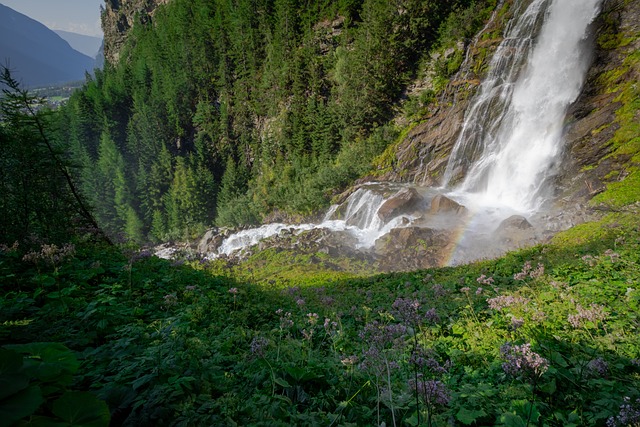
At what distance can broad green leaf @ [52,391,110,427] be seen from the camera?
0.85 meters

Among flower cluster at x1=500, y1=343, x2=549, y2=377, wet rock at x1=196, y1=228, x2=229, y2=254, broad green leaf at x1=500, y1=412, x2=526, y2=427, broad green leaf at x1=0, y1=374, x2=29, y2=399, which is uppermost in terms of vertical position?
broad green leaf at x1=0, y1=374, x2=29, y2=399

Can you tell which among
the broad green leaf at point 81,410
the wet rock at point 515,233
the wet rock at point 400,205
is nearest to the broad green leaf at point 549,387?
the broad green leaf at point 81,410

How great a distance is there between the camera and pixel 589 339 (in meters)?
3.20

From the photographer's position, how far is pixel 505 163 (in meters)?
17.1

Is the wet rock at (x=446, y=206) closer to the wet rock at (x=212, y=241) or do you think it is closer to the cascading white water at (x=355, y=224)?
the cascading white water at (x=355, y=224)

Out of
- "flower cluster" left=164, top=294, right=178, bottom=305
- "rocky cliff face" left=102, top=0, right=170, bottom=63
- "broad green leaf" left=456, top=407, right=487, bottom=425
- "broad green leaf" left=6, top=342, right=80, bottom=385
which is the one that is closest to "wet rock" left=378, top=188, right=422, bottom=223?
"flower cluster" left=164, top=294, right=178, bottom=305

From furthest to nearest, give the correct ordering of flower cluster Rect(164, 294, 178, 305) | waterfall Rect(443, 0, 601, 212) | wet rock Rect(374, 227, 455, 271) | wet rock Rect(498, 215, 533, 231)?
waterfall Rect(443, 0, 601, 212) → wet rock Rect(374, 227, 455, 271) → wet rock Rect(498, 215, 533, 231) → flower cluster Rect(164, 294, 178, 305)

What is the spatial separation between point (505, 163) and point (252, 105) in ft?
114

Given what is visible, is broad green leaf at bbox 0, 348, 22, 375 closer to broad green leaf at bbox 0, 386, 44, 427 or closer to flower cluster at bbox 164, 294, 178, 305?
broad green leaf at bbox 0, 386, 44, 427

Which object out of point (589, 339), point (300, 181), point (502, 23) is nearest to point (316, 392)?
point (589, 339)

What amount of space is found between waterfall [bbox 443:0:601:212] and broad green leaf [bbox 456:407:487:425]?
15808 mm

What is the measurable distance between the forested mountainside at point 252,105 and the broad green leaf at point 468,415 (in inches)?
943

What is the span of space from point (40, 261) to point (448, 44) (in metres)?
30.1

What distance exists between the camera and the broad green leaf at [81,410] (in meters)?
0.85
